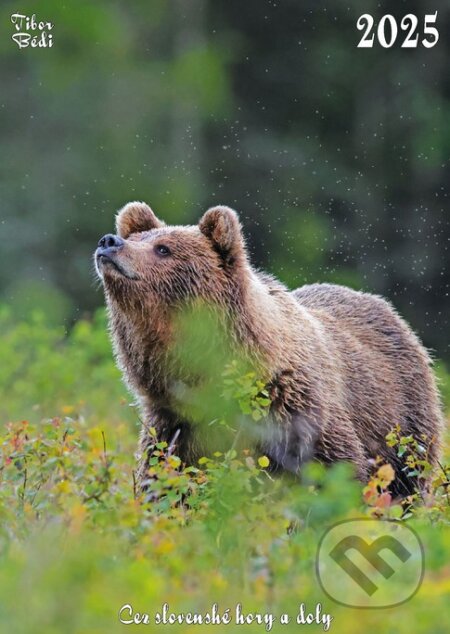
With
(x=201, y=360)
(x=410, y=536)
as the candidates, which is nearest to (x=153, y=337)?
(x=201, y=360)

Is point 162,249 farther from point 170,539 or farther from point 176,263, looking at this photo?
point 170,539

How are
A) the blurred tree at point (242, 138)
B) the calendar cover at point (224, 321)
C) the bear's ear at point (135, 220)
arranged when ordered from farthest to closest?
the blurred tree at point (242, 138)
the bear's ear at point (135, 220)
the calendar cover at point (224, 321)

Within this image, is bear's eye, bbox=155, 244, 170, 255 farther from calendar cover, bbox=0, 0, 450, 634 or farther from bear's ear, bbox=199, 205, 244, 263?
bear's ear, bbox=199, 205, 244, 263

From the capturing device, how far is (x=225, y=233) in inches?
261

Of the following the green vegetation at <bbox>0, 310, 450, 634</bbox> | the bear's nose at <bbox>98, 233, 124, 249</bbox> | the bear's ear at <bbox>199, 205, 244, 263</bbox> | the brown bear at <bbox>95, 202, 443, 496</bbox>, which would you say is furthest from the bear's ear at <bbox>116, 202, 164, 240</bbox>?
the green vegetation at <bbox>0, 310, 450, 634</bbox>

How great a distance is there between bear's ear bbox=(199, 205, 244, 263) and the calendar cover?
0.05 ft

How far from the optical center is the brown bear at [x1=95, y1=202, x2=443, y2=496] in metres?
6.34

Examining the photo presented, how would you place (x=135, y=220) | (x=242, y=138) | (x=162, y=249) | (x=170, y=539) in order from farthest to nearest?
(x=242, y=138)
(x=135, y=220)
(x=162, y=249)
(x=170, y=539)

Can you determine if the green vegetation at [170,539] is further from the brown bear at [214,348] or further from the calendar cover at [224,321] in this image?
the brown bear at [214,348]

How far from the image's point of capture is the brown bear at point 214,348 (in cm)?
634

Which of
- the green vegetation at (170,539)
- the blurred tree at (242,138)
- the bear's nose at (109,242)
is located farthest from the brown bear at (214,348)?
the blurred tree at (242,138)

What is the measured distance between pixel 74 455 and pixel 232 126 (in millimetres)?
14351

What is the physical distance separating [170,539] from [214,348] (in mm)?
1906

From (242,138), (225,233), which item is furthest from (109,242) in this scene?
(242,138)
